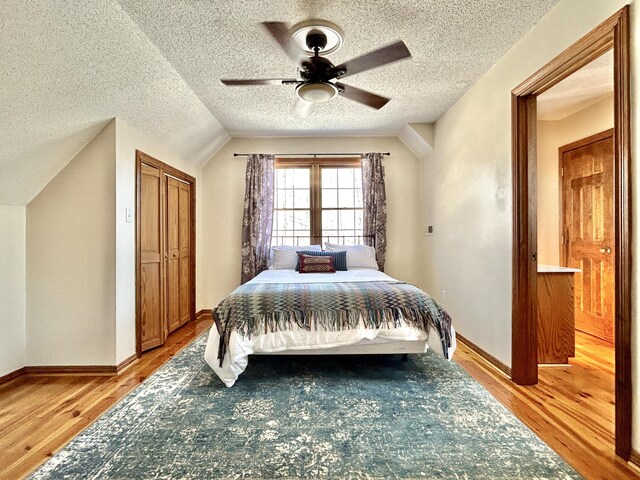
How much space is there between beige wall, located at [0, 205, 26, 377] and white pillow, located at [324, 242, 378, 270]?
9.91 feet

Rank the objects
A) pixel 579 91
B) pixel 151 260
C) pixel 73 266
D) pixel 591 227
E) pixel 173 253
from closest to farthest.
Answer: pixel 73 266 < pixel 579 91 < pixel 151 260 < pixel 591 227 < pixel 173 253

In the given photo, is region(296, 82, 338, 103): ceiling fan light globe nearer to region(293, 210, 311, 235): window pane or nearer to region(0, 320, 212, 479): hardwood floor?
region(0, 320, 212, 479): hardwood floor

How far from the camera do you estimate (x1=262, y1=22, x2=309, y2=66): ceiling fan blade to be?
5.55 ft

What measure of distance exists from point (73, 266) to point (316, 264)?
2.28 metres

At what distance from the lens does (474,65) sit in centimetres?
275

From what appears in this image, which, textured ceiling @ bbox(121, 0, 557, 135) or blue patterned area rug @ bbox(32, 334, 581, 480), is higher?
textured ceiling @ bbox(121, 0, 557, 135)

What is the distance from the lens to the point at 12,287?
2.51 meters

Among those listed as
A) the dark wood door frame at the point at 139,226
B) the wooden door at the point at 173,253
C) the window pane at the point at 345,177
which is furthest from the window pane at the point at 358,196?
the wooden door at the point at 173,253

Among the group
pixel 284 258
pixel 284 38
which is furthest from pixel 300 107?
pixel 284 258

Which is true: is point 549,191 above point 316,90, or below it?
below

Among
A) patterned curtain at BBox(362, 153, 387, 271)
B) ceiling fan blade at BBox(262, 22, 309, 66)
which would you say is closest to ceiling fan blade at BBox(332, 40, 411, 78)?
ceiling fan blade at BBox(262, 22, 309, 66)

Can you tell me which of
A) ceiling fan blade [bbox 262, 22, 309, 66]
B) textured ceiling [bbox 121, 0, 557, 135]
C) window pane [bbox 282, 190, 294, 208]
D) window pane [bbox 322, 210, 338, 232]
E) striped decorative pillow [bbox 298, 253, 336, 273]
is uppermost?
textured ceiling [bbox 121, 0, 557, 135]

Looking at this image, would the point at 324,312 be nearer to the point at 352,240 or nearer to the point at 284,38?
the point at 284,38

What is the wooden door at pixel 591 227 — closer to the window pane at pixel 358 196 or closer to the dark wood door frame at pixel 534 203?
the dark wood door frame at pixel 534 203
